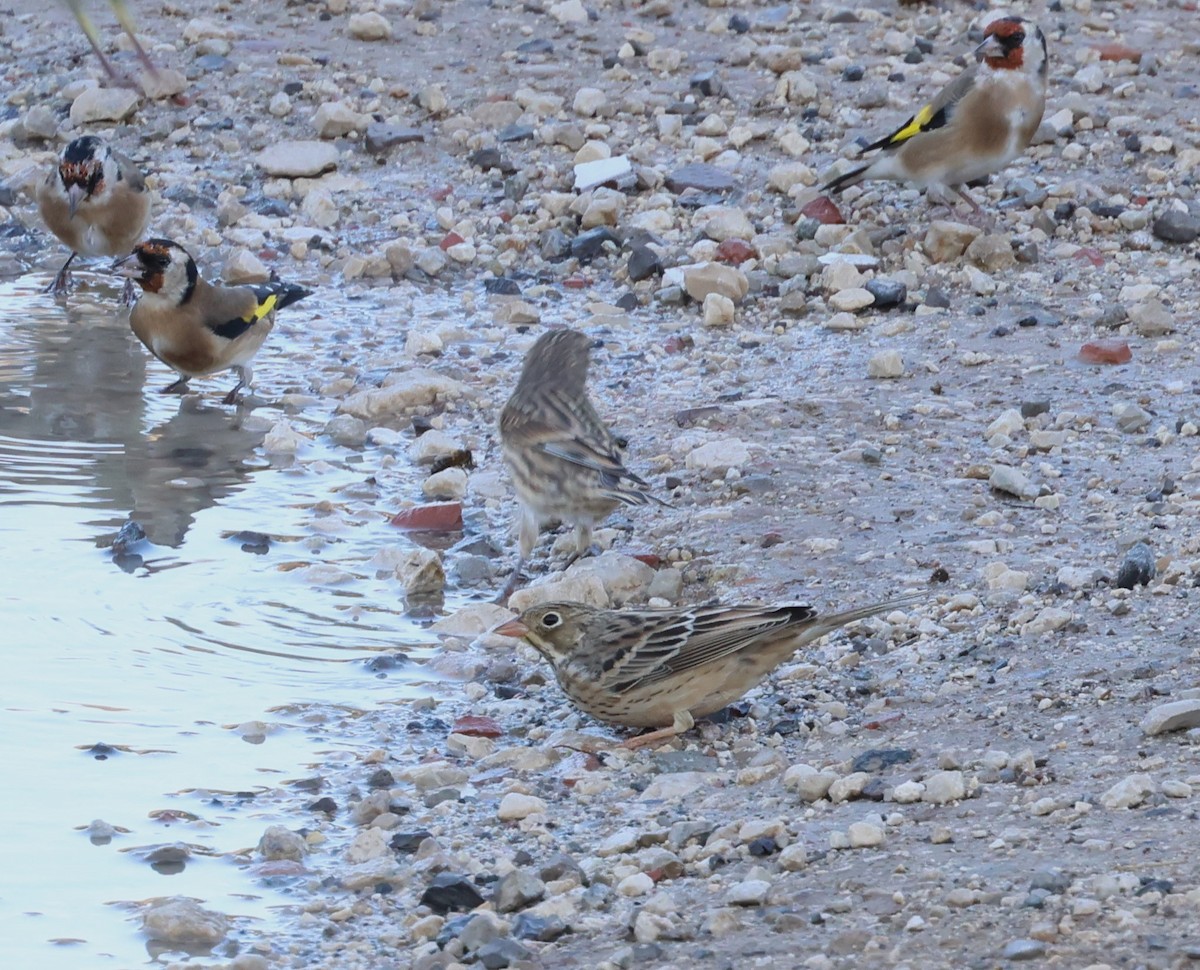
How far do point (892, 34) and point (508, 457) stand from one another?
6530 mm

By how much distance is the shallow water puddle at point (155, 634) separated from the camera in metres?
4.09

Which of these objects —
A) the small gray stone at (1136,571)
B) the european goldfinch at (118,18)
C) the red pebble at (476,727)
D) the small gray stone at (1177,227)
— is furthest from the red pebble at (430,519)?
the european goldfinch at (118,18)

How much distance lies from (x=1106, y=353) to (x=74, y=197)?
17.0 ft

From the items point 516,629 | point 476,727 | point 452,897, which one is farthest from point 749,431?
point 452,897

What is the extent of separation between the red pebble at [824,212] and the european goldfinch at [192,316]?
8.84 ft

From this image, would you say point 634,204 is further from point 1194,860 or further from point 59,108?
point 1194,860

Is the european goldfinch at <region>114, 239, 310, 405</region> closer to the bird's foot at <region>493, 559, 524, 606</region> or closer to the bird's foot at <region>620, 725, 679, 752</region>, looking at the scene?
the bird's foot at <region>493, 559, 524, 606</region>

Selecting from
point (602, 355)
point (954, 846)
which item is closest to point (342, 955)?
point (954, 846)

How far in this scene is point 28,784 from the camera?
4.48 meters

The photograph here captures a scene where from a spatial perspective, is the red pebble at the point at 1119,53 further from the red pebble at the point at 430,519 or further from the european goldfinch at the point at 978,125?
the red pebble at the point at 430,519

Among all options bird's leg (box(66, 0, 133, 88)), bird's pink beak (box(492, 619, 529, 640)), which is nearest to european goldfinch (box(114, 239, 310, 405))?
bird's pink beak (box(492, 619, 529, 640))

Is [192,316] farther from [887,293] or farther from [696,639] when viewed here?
[696,639]

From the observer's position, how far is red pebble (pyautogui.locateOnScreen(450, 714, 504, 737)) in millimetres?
4883

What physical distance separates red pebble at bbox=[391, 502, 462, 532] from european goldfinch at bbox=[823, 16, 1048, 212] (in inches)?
142
